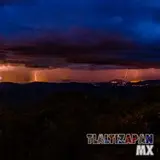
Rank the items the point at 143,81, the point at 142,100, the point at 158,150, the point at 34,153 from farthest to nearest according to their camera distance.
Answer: the point at 143,81
the point at 142,100
the point at 34,153
the point at 158,150

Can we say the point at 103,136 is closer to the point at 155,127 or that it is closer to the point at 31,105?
the point at 155,127

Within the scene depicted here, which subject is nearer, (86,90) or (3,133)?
(3,133)

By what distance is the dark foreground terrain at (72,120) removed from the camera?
27656mm

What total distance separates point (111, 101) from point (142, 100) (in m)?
2.17

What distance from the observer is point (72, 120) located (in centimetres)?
3152

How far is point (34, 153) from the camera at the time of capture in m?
27.9

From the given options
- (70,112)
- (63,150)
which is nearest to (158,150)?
(63,150)

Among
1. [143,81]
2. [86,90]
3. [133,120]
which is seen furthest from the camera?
[143,81]

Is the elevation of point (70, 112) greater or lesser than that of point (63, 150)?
greater

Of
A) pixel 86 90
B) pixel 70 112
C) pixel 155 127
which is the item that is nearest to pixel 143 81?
pixel 86 90

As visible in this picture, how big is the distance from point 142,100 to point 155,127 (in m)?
6.67

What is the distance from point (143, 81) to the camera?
48.2 metres

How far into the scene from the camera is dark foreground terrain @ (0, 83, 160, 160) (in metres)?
27.7

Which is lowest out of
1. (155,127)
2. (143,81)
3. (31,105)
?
(155,127)
